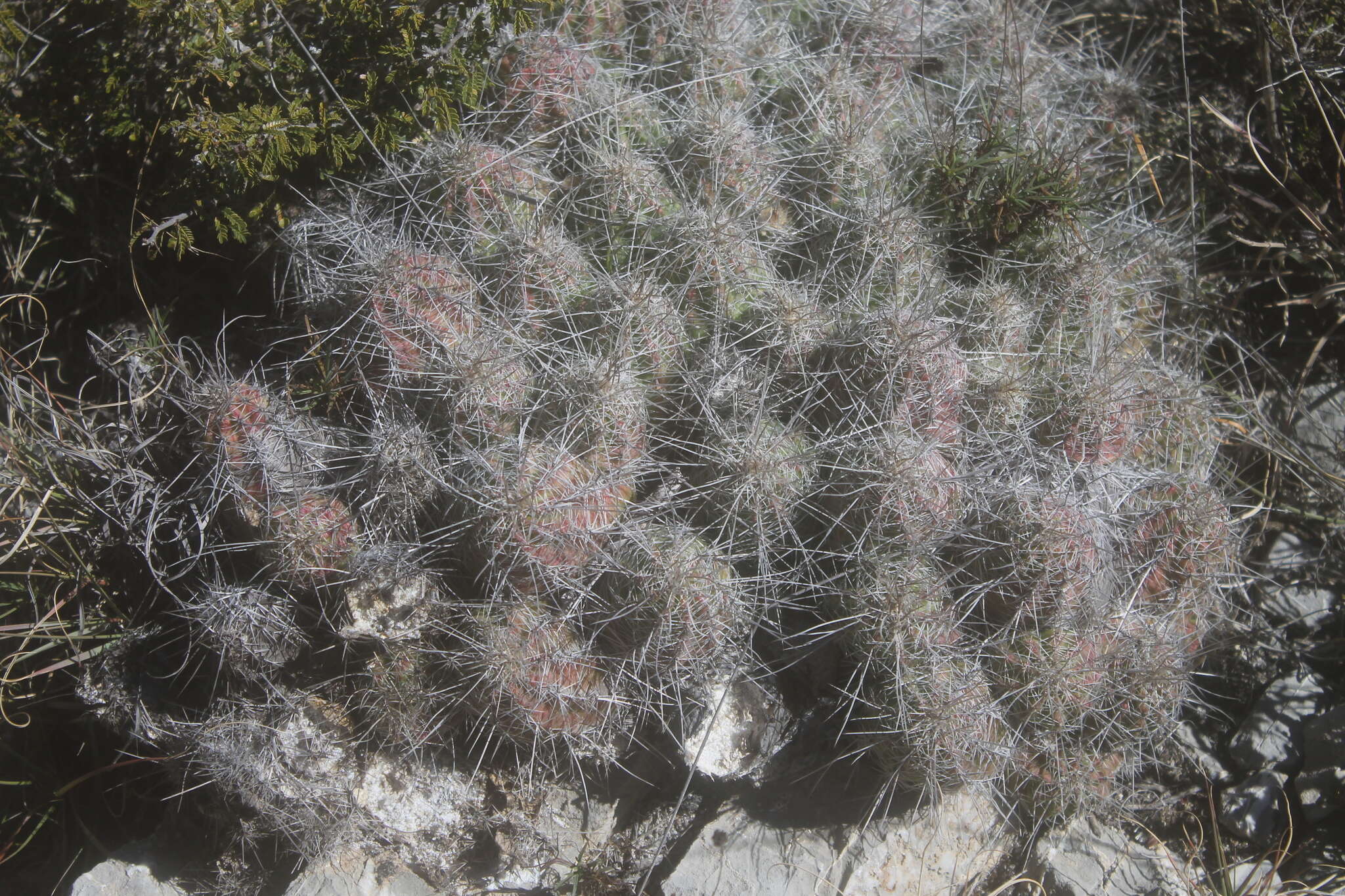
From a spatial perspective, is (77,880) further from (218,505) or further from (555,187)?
(555,187)

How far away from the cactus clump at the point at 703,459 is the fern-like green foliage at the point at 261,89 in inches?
5.3

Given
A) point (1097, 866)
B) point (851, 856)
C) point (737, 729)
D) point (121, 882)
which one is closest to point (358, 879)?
point (121, 882)

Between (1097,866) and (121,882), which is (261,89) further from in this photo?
(1097,866)

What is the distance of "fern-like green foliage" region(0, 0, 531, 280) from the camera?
235 centimetres

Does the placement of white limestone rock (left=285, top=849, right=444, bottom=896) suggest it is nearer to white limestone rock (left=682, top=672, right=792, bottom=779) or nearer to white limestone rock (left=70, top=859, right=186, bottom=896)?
white limestone rock (left=70, top=859, right=186, bottom=896)

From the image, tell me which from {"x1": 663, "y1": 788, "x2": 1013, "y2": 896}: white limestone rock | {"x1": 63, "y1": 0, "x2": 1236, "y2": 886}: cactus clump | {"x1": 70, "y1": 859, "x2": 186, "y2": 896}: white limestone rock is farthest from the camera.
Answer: {"x1": 70, "y1": 859, "x2": 186, "y2": 896}: white limestone rock

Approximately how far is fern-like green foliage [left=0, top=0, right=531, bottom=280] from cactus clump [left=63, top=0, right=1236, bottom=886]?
14 cm

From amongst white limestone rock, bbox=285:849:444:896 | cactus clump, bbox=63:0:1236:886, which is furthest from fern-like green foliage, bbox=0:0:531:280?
white limestone rock, bbox=285:849:444:896

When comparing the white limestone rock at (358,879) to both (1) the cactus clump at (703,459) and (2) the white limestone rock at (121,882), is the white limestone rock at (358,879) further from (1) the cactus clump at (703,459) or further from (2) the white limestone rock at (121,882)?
(2) the white limestone rock at (121,882)

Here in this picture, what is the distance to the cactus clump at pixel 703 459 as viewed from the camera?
7.14 ft

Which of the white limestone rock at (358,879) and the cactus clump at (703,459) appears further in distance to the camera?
the white limestone rock at (358,879)

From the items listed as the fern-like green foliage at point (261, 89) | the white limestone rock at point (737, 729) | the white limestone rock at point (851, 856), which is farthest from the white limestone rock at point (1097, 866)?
the fern-like green foliage at point (261, 89)

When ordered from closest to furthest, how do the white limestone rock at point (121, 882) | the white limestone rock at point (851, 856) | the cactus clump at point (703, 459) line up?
the cactus clump at point (703, 459)
the white limestone rock at point (851, 856)
the white limestone rock at point (121, 882)

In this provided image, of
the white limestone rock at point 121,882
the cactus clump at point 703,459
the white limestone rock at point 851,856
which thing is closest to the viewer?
the cactus clump at point 703,459
